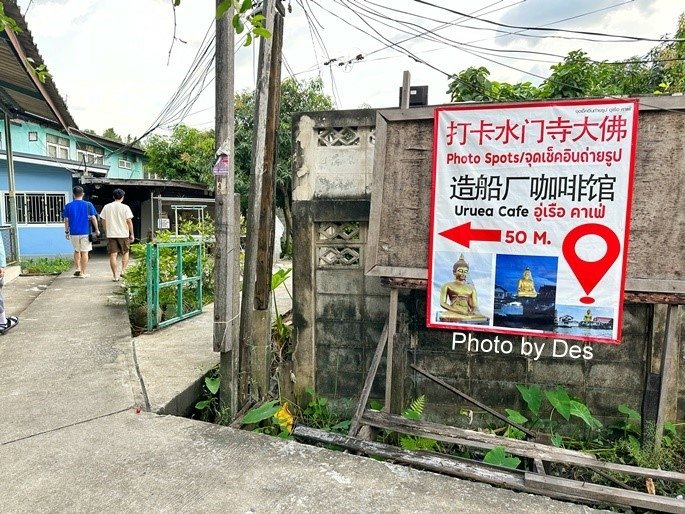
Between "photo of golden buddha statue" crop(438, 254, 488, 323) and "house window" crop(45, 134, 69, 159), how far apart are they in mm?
17241

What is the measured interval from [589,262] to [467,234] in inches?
32.6

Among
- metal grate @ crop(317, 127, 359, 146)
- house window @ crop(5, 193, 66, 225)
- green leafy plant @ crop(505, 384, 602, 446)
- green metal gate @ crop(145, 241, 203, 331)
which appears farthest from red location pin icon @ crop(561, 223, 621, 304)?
house window @ crop(5, 193, 66, 225)

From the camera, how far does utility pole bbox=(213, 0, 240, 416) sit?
11.0 ft

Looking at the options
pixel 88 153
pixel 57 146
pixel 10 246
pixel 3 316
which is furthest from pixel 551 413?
pixel 88 153

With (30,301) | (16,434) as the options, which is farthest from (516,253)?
(30,301)

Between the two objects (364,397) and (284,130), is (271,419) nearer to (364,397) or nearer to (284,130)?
(364,397)

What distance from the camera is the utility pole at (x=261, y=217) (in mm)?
3676

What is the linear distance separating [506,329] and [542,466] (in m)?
0.92

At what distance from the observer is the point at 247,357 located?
12.9 feet

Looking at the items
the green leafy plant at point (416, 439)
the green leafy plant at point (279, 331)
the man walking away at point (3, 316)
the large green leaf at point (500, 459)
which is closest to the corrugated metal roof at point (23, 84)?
the man walking away at point (3, 316)

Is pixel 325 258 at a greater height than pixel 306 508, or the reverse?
pixel 325 258

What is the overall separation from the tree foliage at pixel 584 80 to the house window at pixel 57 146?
1545 cm

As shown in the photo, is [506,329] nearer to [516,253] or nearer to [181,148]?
[516,253]

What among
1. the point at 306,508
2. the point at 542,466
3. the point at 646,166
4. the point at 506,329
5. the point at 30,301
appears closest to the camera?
the point at 306,508
